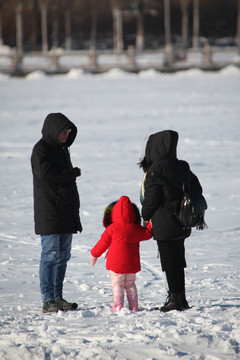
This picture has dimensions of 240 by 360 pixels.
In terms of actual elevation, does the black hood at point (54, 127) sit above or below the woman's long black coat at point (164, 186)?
above

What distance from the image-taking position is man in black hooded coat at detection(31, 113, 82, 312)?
3977 mm

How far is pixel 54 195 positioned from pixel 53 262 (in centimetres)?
48

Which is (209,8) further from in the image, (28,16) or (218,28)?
(28,16)

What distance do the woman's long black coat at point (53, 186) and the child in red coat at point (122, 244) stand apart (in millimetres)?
252

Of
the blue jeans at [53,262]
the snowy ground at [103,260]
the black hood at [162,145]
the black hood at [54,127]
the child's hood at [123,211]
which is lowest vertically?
the snowy ground at [103,260]

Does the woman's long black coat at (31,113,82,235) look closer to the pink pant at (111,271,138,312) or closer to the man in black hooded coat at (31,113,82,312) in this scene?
the man in black hooded coat at (31,113,82,312)

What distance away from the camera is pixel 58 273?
13.6 feet

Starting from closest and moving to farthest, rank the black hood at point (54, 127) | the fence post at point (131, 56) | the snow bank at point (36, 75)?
the black hood at point (54, 127)
the snow bank at point (36, 75)
the fence post at point (131, 56)

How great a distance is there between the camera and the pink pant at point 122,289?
4.05 metres

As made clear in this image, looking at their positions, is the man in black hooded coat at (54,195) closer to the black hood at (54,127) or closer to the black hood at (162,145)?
the black hood at (54,127)

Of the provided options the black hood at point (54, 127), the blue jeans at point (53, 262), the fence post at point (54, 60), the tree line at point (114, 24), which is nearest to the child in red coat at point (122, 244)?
the blue jeans at point (53, 262)

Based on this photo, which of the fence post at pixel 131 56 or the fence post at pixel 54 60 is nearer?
the fence post at pixel 131 56

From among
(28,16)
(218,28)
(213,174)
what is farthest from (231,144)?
(28,16)

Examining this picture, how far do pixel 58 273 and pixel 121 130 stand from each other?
11.9 metres
